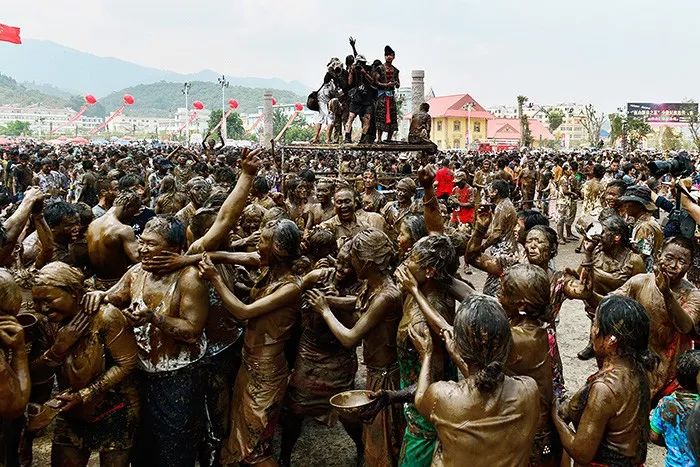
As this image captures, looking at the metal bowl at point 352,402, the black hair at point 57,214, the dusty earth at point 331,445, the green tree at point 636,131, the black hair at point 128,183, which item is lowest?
the dusty earth at point 331,445

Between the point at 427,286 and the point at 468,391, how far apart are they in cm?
110

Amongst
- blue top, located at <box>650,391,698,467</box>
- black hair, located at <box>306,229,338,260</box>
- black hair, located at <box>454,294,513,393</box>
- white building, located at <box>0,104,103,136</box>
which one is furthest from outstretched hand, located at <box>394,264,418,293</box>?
white building, located at <box>0,104,103,136</box>

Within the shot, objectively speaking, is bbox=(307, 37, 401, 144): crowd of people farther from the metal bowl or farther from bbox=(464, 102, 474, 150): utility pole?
bbox=(464, 102, 474, 150): utility pole

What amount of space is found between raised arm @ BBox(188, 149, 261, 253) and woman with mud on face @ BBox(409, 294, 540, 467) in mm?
1897

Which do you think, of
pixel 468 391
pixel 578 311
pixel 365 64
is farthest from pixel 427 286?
pixel 365 64

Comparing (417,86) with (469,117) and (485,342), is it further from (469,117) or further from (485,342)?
(469,117)

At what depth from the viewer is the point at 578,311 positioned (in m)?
8.38

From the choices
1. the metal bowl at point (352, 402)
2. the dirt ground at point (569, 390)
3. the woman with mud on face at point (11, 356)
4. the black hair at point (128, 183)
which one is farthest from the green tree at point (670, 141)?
the woman with mud on face at point (11, 356)

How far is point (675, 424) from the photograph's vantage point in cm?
261

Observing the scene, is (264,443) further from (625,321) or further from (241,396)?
(625,321)

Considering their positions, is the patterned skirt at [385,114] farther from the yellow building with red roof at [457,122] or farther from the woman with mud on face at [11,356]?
the yellow building with red roof at [457,122]

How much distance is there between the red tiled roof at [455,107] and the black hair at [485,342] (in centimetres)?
7389

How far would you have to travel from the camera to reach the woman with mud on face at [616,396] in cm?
247

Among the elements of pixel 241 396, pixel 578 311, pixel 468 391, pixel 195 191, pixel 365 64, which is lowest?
pixel 578 311
